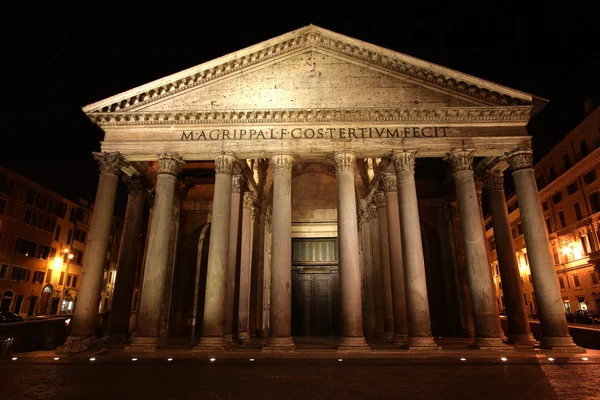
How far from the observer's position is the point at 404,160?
13.7 m

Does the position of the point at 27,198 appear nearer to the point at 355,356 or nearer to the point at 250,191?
the point at 250,191

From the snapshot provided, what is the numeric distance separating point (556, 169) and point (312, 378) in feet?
110

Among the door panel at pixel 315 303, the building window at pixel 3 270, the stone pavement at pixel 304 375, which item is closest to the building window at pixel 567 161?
the door panel at pixel 315 303

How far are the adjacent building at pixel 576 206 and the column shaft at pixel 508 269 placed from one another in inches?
629

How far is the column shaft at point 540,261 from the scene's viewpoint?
38.8ft

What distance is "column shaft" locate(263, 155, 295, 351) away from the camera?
12.0m

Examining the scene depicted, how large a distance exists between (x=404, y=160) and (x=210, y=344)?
9.30 metres

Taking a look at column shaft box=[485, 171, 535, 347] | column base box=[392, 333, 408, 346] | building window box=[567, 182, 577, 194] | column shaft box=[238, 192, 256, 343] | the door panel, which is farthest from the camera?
building window box=[567, 182, 577, 194]

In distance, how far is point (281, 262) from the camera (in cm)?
1266

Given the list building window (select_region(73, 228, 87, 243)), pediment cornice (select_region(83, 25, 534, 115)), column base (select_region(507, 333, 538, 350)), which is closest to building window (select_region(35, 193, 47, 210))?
building window (select_region(73, 228, 87, 243))

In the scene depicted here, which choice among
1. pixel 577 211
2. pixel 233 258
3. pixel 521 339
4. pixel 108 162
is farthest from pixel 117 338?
pixel 577 211

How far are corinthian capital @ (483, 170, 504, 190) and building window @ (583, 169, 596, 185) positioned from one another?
1735cm

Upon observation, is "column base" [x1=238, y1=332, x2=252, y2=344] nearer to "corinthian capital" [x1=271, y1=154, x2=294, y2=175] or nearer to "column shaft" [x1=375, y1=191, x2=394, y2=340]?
"column shaft" [x1=375, y1=191, x2=394, y2=340]

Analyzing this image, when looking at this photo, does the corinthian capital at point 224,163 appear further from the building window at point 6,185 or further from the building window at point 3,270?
the building window at point 3,270
